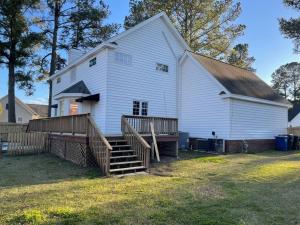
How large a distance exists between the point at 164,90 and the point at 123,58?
150 inches

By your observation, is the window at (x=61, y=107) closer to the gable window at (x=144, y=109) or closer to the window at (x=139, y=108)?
the window at (x=139, y=108)

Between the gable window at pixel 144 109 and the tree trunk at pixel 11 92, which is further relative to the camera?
the tree trunk at pixel 11 92

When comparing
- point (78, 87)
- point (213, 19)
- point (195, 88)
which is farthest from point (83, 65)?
point (213, 19)

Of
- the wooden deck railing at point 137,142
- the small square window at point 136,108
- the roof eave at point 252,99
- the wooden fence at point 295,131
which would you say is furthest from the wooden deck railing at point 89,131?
the wooden fence at point 295,131

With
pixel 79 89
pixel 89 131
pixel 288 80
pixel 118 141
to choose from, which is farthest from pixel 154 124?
pixel 288 80

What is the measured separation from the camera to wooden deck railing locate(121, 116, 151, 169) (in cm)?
1090

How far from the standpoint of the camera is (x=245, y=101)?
60.2ft

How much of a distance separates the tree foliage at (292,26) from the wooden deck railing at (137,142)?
58.7 ft

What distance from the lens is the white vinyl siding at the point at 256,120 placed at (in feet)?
57.5

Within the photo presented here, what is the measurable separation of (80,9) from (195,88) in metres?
18.1

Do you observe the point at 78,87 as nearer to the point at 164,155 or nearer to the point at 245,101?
the point at 164,155

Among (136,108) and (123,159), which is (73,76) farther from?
(123,159)

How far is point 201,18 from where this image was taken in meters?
32.0

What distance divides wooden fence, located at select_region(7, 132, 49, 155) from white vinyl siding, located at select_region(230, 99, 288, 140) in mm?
10913
